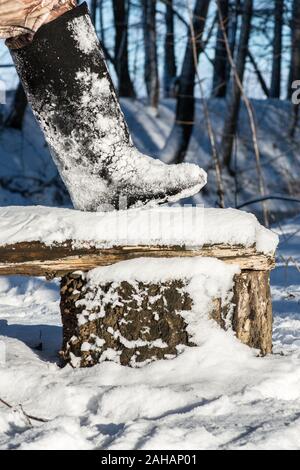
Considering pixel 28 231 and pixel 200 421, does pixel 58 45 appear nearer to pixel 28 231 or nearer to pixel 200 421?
pixel 28 231

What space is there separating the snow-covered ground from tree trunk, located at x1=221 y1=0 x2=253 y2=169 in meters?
7.39

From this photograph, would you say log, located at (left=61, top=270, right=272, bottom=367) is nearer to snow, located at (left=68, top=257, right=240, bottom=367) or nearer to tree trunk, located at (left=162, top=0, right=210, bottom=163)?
snow, located at (left=68, top=257, right=240, bottom=367)

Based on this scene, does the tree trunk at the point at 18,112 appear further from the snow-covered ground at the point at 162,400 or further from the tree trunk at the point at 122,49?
the snow-covered ground at the point at 162,400

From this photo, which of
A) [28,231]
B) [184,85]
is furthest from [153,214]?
[184,85]

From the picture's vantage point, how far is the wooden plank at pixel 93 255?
2.20 metres

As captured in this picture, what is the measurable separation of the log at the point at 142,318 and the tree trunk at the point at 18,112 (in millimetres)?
9219

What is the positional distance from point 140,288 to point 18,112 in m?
9.53

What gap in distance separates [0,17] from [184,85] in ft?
25.0

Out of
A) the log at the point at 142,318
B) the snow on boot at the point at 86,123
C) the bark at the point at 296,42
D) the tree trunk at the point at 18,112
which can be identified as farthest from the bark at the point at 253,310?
the bark at the point at 296,42

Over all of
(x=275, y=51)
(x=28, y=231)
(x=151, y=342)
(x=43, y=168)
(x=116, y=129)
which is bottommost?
(x=43, y=168)

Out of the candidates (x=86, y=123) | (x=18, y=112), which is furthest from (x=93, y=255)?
(x=18, y=112)

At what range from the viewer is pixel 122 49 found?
12.9 m

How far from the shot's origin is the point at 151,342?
7.20ft

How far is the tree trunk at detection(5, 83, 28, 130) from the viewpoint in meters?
11.3
